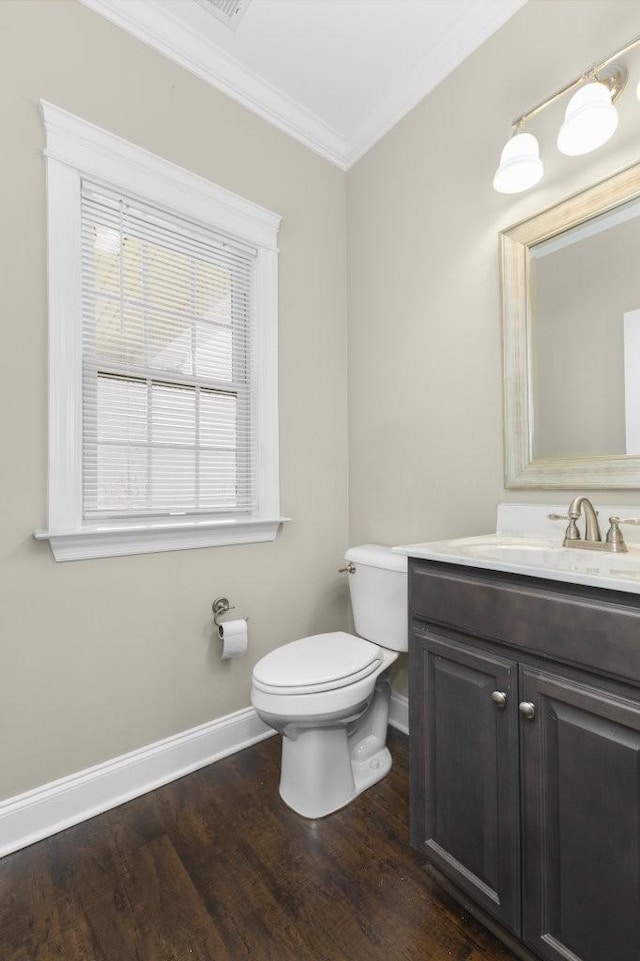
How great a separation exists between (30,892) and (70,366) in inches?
58.6

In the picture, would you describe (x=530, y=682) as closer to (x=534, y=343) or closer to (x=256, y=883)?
(x=256, y=883)

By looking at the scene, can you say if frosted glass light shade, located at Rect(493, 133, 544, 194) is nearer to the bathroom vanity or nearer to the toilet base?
the bathroom vanity

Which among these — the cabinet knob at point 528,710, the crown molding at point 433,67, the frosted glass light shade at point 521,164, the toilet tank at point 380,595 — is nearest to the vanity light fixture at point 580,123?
the frosted glass light shade at point 521,164

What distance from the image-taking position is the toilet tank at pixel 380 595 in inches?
65.7

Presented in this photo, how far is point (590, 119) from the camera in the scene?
1.16 m

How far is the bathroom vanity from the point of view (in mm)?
797

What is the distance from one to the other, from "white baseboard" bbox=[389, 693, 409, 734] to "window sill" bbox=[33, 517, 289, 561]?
2.90ft

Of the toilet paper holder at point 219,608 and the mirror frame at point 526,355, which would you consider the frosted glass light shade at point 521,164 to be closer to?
the mirror frame at point 526,355

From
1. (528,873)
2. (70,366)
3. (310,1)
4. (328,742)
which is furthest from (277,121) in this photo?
Answer: (528,873)

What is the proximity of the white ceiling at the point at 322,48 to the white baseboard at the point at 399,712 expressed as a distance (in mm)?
2515

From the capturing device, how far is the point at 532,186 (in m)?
1.39

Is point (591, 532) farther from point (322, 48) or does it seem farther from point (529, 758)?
point (322, 48)

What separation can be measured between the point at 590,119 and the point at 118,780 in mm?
2435

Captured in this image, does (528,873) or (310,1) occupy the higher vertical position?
(310,1)
